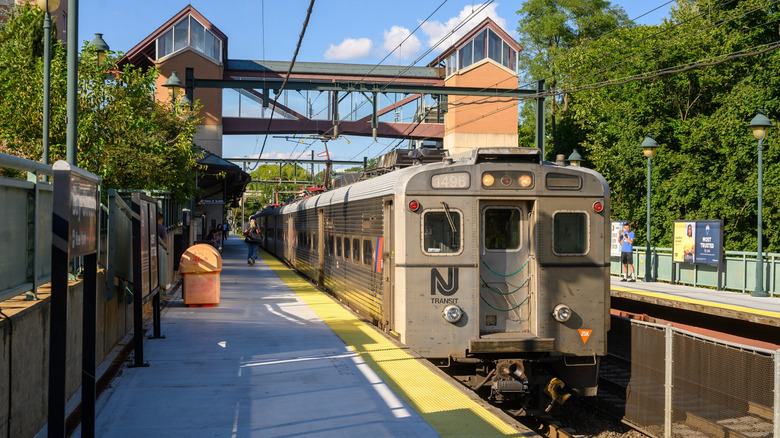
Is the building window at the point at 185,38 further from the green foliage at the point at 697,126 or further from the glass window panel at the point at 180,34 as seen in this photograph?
the green foliage at the point at 697,126

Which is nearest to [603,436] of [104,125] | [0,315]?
[0,315]

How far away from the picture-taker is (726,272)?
20047mm

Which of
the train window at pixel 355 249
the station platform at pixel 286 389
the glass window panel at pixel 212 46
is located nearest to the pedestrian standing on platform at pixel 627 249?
the train window at pixel 355 249

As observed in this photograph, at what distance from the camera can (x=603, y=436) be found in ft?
34.4

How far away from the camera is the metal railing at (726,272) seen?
1852 centimetres

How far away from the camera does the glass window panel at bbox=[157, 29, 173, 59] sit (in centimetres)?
4475

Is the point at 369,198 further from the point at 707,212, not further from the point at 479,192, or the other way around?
the point at 707,212

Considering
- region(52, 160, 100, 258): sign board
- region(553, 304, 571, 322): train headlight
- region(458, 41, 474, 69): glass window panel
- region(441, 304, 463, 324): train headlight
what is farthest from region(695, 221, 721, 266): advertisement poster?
region(458, 41, 474, 69): glass window panel

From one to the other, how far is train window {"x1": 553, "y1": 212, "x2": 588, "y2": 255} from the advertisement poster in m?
10.9

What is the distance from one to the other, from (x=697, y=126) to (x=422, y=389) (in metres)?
31.0

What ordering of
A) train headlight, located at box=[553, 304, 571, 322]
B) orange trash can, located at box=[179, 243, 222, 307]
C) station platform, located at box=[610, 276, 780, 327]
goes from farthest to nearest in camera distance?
orange trash can, located at box=[179, 243, 222, 307]
station platform, located at box=[610, 276, 780, 327]
train headlight, located at box=[553, 304, 571, 322]

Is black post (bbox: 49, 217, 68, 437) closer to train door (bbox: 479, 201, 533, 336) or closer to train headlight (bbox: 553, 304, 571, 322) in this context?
train door (bbox: 479, 201, 533, 336)

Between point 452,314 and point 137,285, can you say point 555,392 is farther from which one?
point 137,285

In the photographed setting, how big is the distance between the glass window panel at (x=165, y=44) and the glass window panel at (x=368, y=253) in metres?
35.6
